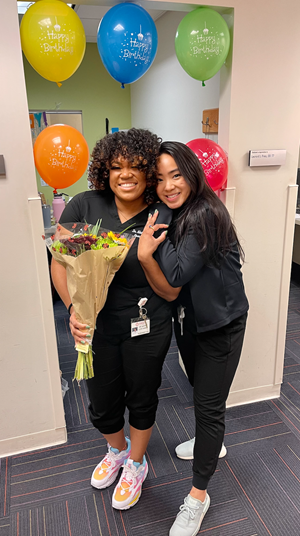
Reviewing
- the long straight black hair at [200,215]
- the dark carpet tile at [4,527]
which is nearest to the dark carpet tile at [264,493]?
the dark carpet tile at [4,527]

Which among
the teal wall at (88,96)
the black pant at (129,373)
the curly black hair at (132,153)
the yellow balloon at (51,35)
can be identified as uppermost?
the teal wall at (88,96)

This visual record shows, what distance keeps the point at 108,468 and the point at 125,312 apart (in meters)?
0.87

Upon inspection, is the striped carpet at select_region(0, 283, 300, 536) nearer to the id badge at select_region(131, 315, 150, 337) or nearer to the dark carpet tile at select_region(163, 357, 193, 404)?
the dark carpet tile at select_region(163, 357, 193, 404)

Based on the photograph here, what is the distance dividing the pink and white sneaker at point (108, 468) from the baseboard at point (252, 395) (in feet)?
2.66

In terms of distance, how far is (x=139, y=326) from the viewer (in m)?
1.62

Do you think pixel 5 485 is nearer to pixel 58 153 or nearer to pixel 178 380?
pixel 178 380

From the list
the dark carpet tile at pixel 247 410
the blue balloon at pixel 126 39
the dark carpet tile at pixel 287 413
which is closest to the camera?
the blue balloon at pixel 126 39

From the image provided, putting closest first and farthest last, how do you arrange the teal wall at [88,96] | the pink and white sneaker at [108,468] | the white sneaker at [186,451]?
the pink and white sneaker at [108,468] → the white sneaker at [186,451] → the teal wall at [88,96]

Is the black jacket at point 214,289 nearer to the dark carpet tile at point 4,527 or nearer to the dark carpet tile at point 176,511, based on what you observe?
the dark carpet tile at point 176,511

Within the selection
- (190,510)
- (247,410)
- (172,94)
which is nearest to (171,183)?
(190,510)

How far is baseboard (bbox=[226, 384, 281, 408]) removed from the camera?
2.50 metres

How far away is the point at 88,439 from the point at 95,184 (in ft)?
4.82

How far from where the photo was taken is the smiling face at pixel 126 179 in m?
1.46

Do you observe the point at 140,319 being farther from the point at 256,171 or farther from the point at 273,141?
the point at 273,141
